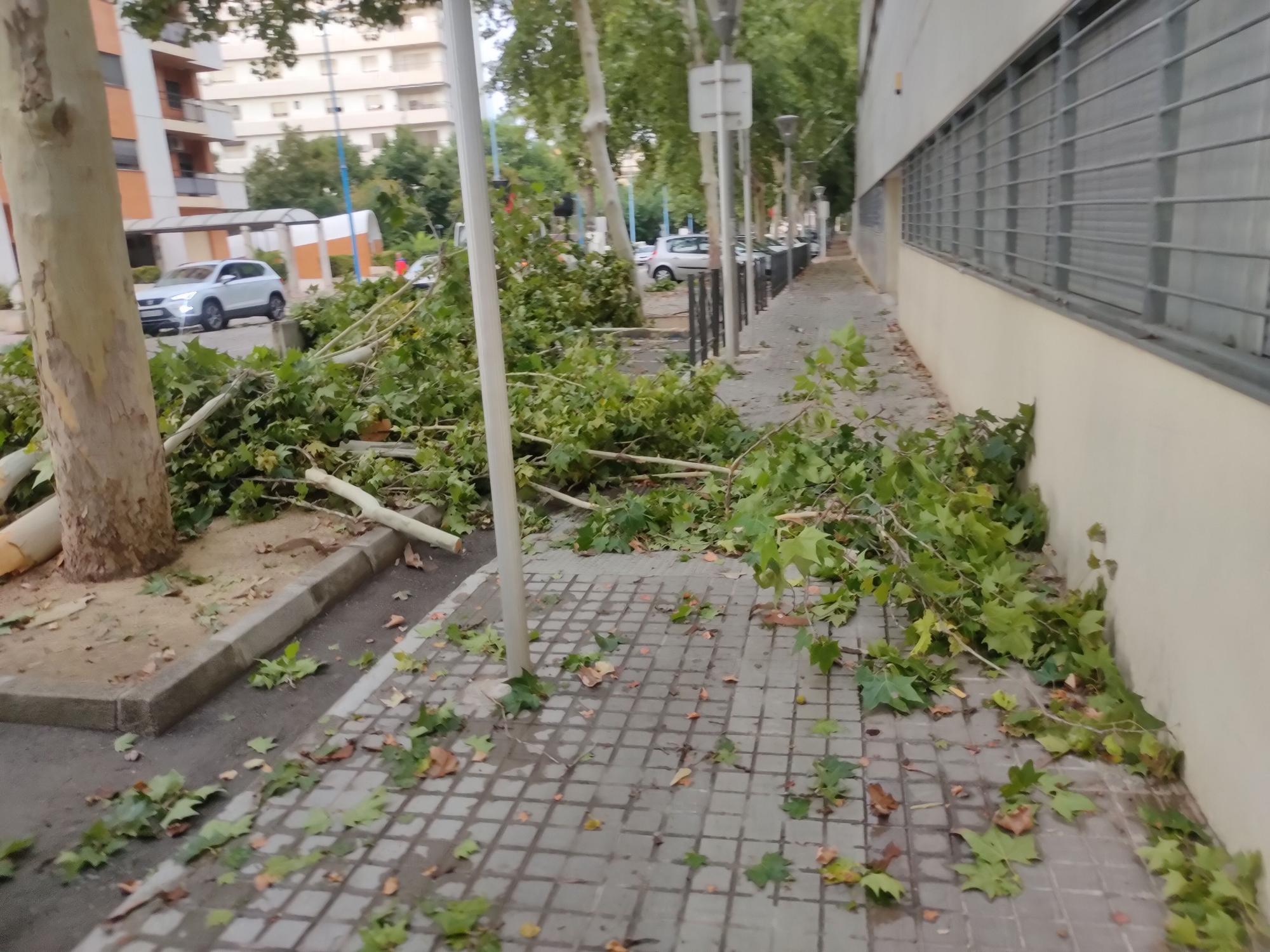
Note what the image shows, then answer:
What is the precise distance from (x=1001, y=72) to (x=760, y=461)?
129 inches

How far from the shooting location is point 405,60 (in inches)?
3378

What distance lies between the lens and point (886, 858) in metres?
2.87

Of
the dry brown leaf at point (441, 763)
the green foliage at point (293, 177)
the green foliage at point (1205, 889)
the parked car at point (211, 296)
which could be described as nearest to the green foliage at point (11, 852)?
the dry brown leaf at point (441, 763)

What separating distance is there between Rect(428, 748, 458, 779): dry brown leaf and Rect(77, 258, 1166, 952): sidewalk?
0.16 feet

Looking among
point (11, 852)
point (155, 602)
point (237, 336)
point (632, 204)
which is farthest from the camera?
point (632, 204)

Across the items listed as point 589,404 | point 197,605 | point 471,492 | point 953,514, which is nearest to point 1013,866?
point 953,514

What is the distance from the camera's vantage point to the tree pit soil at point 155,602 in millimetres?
4430

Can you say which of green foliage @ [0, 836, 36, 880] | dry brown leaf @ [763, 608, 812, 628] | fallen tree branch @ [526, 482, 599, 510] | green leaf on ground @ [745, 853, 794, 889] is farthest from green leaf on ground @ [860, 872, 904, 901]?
fallen tree branch @ [526, 482, 599, 510]

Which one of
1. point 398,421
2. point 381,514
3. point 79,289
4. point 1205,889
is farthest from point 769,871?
point 398,421

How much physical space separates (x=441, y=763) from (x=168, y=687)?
4.21ft

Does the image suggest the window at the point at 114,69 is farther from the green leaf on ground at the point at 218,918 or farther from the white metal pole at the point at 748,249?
the green leaf on ground at the point at 218,918

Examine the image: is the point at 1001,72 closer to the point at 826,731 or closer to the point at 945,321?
the point at 945,321

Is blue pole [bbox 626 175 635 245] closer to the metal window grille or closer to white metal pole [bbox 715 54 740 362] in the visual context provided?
white metal pole [bbox 715 54 740 362]

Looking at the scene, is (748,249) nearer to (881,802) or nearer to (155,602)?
(155,602)
